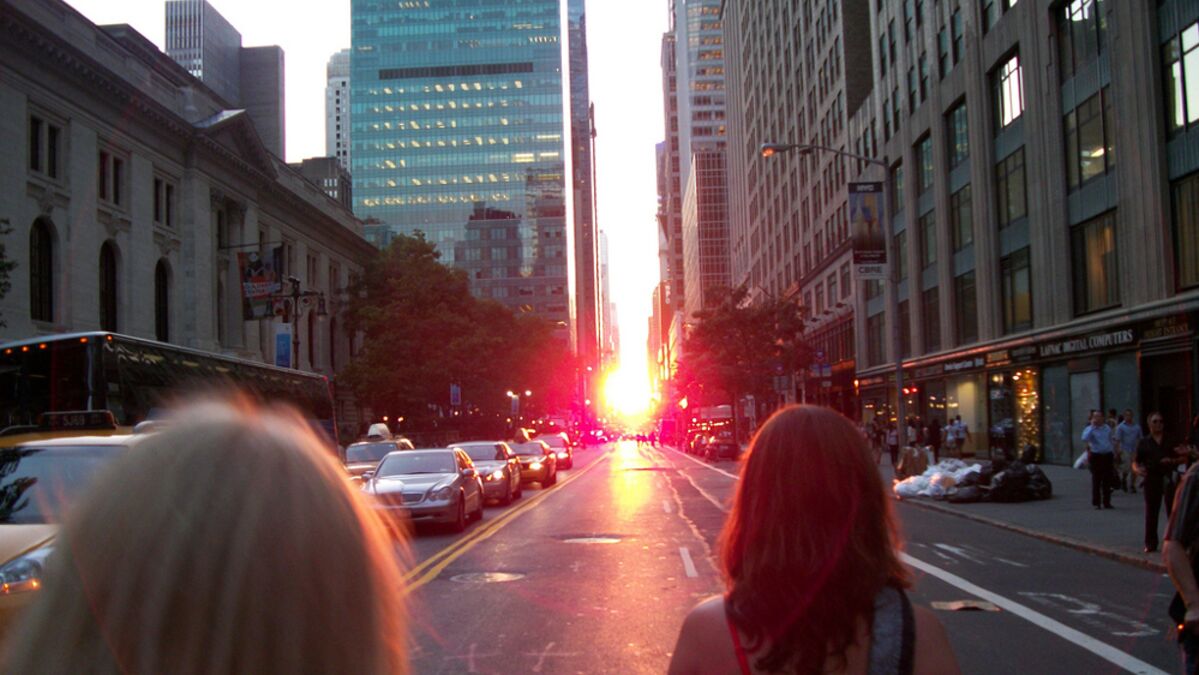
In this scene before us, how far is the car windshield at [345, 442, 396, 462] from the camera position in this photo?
25.8 metres

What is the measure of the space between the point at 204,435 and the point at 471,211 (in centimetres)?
15174

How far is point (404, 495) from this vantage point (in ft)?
55.2

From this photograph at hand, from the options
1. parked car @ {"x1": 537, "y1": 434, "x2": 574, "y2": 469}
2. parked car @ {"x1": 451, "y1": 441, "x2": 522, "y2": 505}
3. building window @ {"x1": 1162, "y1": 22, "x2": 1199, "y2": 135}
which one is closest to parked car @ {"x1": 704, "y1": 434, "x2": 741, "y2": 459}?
parked car @ {"x1": 537, "y1": 434, "x2": 574, "y2": 469}

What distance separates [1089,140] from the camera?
28438 millimetres

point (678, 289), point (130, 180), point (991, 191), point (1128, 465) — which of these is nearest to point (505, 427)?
point (130, 180)

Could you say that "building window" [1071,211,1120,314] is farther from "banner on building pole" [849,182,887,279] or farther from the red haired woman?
the red haired woman

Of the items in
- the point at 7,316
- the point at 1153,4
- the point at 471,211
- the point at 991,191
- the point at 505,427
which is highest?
the point at 471,211

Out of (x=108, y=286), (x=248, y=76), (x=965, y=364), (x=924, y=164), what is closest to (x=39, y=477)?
(x=108, y=286)

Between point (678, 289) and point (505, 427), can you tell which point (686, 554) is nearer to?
point (505, 427)

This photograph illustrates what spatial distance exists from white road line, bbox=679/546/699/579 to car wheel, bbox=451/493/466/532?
4.61 meters

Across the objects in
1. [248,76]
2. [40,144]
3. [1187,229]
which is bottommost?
[1187,229]

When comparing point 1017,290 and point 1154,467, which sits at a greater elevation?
point 1017,290

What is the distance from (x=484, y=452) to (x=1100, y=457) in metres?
14.1

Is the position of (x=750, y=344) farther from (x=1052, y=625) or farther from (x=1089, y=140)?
(x=1052, y=625)
